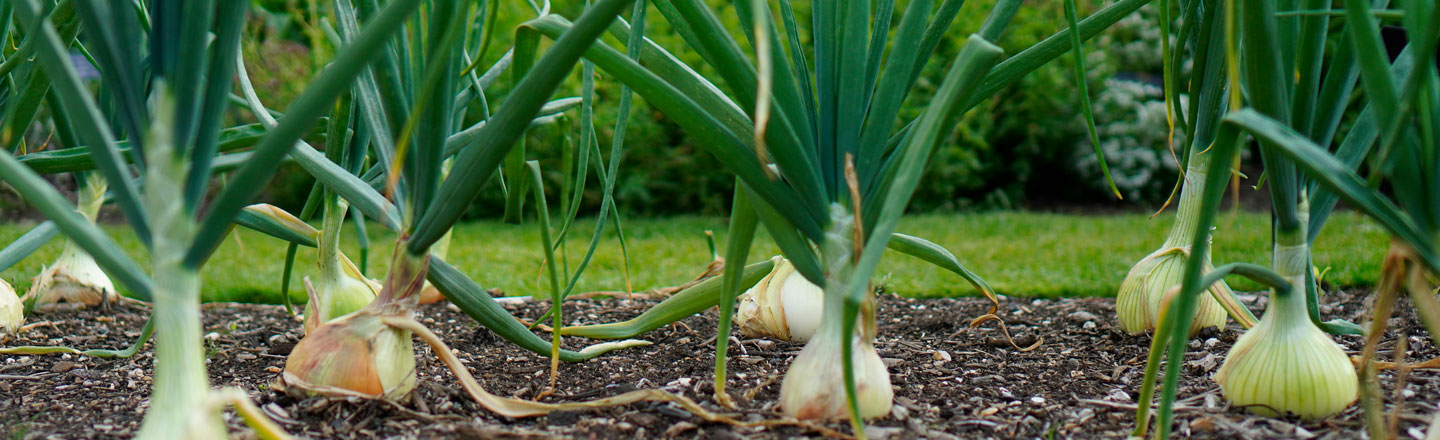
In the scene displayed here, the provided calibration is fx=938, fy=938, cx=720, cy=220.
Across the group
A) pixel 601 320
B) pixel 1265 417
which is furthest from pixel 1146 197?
pixel 1265 417

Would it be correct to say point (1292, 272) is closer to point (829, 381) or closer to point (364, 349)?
point (829, 381)

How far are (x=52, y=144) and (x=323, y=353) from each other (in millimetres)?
4521

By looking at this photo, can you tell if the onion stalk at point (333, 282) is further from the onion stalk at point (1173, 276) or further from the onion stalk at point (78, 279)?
the onion stalk at point (1173, 276)

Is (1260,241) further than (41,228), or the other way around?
(1260,241)

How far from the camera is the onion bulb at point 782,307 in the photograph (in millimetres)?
1510

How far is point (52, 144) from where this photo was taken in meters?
4.53

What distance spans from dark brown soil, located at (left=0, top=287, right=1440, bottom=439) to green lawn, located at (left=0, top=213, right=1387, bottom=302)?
25.0 inches

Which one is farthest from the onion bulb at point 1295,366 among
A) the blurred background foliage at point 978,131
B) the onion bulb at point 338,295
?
the blurred background foliage at point 978,131

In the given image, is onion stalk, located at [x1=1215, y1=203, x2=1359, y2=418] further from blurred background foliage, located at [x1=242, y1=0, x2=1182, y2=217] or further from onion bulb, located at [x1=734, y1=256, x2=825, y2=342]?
blurred background foliage, located at [x1=242, y1=0, x2=1182, y2=217]

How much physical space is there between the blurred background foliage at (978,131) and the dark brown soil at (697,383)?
9.74 feet

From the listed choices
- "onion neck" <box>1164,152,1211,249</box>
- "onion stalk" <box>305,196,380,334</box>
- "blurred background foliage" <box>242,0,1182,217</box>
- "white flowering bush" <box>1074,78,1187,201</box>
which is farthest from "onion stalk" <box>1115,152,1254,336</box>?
"white flowering bush" <box>1074,78,1187,201</box>

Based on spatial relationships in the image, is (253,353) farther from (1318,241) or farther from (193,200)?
(1318,241)

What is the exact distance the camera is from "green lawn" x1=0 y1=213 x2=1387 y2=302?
8.46 ft

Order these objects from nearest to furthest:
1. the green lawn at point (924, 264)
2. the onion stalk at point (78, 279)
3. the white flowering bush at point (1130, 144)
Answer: the onion stalk at point (78, 279)
the green lawn at point (924, 264)
the white flowering bush at point (1130, 144)
